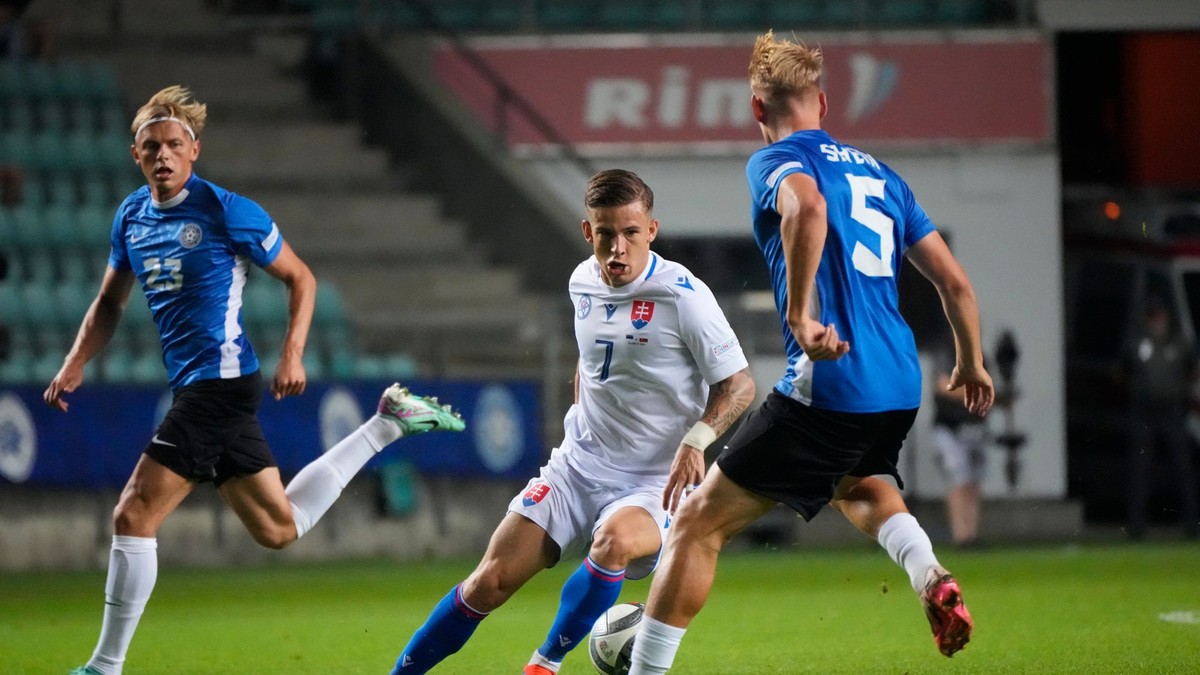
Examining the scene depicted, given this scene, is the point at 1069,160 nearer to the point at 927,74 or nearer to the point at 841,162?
the point at 927,74

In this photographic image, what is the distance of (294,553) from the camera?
13125mm

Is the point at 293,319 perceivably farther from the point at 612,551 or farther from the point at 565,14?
the point at 565,14

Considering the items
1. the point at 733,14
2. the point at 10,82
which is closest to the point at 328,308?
the point at 10,82

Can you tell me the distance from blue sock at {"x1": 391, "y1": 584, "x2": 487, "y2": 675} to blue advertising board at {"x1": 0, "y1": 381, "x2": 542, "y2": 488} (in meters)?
7.32

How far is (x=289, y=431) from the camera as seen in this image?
12867 mm

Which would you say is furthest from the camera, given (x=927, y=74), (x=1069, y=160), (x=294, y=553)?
(x=1069, y=160)

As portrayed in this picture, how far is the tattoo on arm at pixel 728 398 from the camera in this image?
18.2ft

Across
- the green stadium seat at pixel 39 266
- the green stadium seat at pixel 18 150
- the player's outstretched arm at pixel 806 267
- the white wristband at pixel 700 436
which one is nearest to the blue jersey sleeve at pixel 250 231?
the white wristband at pixel 700 436

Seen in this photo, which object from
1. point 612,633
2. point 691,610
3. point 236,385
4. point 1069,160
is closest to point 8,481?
point 236,385

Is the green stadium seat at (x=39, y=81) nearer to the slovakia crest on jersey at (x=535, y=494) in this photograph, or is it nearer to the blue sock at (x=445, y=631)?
the slovakia crest on jersey at (x=535, y=494)

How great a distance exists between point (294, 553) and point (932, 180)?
777cm

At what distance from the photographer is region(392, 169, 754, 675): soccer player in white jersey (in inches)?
218

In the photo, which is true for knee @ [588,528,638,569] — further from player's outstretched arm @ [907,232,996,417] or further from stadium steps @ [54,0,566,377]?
stadium steps @ [54,0,566,377]

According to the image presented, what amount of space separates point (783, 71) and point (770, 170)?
0.31 metres
